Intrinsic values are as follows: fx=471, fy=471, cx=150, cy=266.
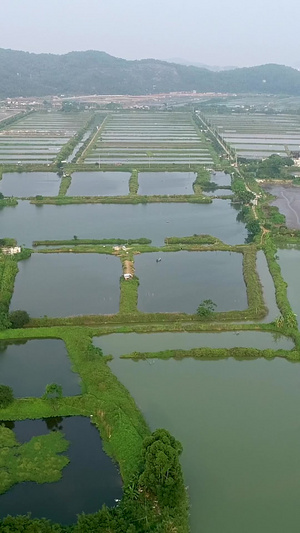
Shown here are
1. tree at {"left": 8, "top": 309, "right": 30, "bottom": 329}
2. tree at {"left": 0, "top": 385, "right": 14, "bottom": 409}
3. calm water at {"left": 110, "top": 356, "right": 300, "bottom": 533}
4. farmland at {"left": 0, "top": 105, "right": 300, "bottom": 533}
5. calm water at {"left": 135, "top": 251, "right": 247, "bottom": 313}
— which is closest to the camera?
calm water at {"left": 110, "top": 356, "right": 300, "bottom": 533}

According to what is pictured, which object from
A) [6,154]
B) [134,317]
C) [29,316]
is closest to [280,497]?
[134,317]

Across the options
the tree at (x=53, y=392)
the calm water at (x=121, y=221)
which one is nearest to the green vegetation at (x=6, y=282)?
the calm water at (x=121, y=221)

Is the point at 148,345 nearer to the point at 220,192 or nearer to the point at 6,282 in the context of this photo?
the point at 6,282

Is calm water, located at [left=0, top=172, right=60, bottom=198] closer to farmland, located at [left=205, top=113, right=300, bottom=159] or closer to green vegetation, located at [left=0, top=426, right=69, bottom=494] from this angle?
farmland, located at [left=205, top=113, right=300, bottom=159]

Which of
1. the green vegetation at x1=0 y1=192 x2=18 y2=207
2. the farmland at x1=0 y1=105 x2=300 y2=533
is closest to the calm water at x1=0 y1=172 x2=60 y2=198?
the farmland at x1=0 y1=105 x2=300 y2=533

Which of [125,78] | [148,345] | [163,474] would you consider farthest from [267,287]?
[125,78]

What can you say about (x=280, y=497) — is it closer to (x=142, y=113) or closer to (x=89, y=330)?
(x=89, y=330)
